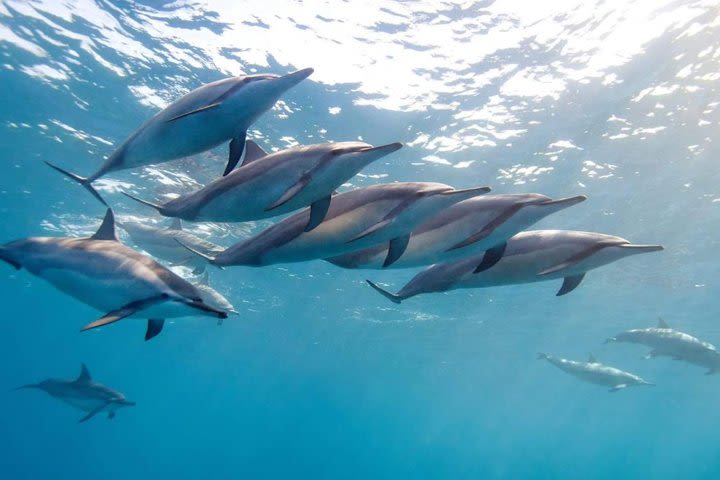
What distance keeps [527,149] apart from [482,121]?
2.52 m

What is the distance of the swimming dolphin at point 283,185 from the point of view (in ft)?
9.37

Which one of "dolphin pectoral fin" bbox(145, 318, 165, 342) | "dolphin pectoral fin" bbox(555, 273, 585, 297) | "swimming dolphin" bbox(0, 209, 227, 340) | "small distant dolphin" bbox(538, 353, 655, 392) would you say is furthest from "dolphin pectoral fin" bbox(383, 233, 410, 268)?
"small distant dolphin" bbox(538, 353, 655, 392)

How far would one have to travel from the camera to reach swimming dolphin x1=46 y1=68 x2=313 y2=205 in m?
3.01

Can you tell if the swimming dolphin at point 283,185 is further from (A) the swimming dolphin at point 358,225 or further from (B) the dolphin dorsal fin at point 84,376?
(B) the dolphin dorsal fin at point 84,376

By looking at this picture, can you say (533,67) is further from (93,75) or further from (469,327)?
(469,327)

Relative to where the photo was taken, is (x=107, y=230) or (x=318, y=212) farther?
(x=107, y=230)

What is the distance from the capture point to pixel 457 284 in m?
3.88

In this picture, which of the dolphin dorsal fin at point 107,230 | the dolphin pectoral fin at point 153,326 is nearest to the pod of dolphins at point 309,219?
the dolphin pectoral fin at point 153,326

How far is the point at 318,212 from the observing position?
3.01m

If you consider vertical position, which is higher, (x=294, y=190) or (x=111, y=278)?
(x=294, y=190)

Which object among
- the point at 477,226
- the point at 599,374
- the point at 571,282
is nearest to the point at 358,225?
the point at 477,226

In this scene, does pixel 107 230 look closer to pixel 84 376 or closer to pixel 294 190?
pixel 294 190

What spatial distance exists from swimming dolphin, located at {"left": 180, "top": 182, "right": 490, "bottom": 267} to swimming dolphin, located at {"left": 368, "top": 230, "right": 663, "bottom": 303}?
59cm

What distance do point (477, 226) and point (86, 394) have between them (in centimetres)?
1437
